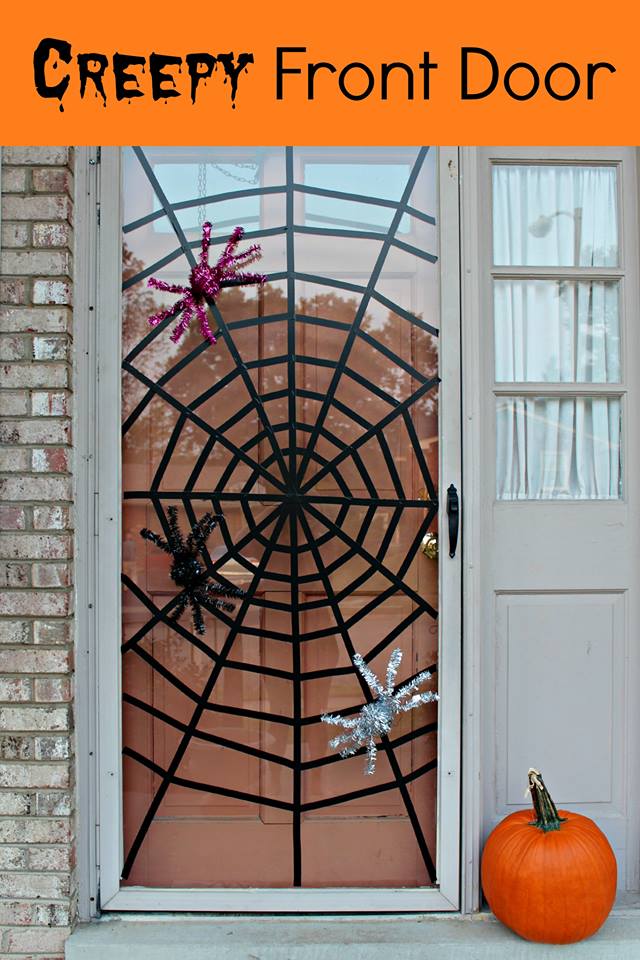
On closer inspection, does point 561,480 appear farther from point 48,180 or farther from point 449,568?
point 48,180

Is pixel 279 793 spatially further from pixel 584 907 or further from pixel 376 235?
pixel 376 235

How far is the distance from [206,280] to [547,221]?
3.42 ft

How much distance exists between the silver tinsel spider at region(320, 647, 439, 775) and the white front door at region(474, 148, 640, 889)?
24 centimetres

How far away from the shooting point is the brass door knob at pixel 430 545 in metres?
2.33

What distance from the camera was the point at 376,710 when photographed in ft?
7.57

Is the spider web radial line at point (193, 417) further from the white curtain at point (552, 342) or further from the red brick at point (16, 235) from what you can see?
the white curtain at point (552, 342)

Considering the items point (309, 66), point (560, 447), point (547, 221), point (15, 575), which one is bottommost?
point (15, 575)

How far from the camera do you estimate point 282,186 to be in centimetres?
236

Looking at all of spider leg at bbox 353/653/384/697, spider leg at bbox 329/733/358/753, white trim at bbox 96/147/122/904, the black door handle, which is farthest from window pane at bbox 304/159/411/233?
spider leg at bbox 329/733/358/753

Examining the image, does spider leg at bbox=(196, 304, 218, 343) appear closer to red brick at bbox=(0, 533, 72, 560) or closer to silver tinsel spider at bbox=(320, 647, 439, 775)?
red brick at bbox=(0, 533, 72, 560)

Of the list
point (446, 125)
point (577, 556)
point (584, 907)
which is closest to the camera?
point (584, 907)

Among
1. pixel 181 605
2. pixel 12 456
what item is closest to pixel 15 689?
pixel 181 605

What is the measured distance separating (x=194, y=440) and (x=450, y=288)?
0.85 meters

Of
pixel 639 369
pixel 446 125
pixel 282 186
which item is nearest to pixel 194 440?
pixel 282 186
